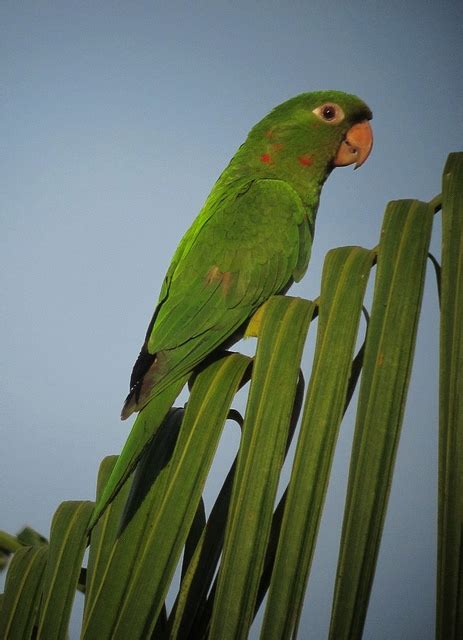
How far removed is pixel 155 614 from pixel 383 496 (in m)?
0.33

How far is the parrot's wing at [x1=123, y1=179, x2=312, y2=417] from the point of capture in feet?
4.55

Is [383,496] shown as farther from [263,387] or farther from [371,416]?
[263,387]

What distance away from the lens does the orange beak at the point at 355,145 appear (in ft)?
7.58

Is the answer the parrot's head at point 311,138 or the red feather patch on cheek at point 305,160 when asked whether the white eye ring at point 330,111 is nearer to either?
the parrot's head at point 311,138

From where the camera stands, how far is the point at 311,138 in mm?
2223

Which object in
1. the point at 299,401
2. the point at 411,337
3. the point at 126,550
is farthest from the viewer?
the point at 299,401

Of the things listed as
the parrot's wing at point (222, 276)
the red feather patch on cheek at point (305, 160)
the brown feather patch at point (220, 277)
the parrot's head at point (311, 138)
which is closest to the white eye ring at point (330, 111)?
the parrot's head at point (311, 138)

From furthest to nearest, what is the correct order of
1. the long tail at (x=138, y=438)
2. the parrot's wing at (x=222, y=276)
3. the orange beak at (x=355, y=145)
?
the orange beak at (x=355, y=145)
the parrot's wing at (x=222, y=276)
the long tail at (x=138, y=438)

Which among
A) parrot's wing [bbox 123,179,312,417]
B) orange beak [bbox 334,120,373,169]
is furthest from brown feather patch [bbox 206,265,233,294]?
orange beak [bbox 334,120,373,169]

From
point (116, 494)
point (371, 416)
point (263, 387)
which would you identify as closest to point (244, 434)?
point (263, 387)

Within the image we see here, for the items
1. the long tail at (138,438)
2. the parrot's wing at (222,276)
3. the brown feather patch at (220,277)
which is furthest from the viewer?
the brown feather patch at (220,277)

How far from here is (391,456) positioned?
2.12ft

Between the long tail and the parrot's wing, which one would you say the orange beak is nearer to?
the parrot's wing

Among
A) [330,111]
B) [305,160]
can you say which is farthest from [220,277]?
[330,111]
